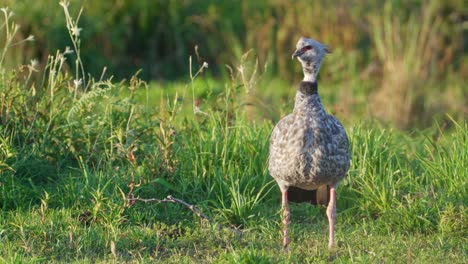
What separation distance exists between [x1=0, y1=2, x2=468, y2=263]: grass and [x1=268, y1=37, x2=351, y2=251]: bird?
384 mm

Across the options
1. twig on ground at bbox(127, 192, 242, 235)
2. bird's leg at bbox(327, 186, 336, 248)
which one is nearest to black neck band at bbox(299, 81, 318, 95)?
bird's leg at bbox(327, 186, 336, 248)

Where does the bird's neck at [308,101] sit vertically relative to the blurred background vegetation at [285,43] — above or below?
above

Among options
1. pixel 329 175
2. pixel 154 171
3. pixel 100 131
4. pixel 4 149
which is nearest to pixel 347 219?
pixel 329 175

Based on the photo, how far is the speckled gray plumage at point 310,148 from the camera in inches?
240

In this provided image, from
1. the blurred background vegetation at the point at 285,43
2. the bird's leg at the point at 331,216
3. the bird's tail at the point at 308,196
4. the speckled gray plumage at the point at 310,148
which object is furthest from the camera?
the blurred background vegetation at the point at 285,43

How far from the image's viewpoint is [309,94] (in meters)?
6.19

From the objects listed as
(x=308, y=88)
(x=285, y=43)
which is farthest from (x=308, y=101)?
(x=285, y=43)

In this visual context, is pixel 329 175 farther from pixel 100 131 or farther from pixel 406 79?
pixel 406 79

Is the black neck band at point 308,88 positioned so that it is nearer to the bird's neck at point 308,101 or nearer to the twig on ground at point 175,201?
the bird's neck at point 308,101

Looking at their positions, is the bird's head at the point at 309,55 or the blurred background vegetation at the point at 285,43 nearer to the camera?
the bird's head at the point at 309,55

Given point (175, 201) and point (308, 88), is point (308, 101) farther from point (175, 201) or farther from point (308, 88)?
point (175, 201)

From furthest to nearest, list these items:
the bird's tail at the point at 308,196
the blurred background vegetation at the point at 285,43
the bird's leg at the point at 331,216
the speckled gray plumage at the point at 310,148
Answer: the blurred background vegetation at the point at 285,43, the bird's tail at the point at 308,196, the bird's leg at the point at 331,216, the speckled gray plumage at the point at 310,148

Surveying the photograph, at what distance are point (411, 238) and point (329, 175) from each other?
72 cm

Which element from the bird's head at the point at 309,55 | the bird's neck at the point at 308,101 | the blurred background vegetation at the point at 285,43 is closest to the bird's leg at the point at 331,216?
the bird's neck at the point at 308,101
